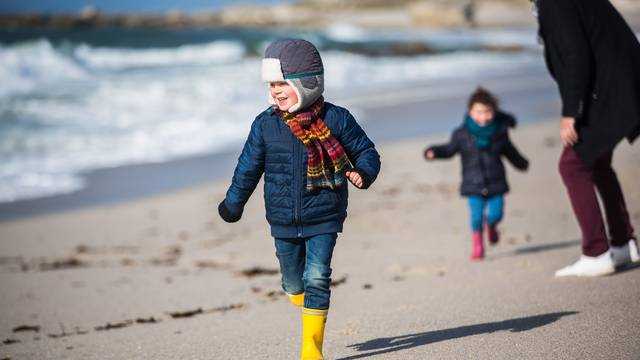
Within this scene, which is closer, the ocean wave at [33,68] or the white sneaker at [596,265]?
the white sneaker at [596,265]

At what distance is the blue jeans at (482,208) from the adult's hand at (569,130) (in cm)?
168

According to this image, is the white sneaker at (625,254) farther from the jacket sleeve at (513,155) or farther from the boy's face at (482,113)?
the boy's face at (482,113)

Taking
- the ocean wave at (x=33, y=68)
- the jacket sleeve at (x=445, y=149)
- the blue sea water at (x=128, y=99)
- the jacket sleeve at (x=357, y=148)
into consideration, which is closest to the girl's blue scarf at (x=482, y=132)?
the jacket sleeve at (x=445, y=149)

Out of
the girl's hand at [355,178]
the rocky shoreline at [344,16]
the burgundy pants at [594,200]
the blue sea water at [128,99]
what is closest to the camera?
the girl's hand at [355,178]

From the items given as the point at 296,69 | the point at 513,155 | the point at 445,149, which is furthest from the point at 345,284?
the point at 296,69

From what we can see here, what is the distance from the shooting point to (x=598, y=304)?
15.5 feet

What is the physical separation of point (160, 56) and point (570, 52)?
33870mm

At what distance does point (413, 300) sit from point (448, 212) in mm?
3315

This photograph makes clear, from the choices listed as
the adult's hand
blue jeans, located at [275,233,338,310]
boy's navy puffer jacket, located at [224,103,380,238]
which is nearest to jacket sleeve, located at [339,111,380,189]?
boy's navy puffer jacket, located at [224,103,380,238]

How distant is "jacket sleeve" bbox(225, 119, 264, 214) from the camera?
12.8 ft

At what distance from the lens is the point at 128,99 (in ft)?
66.3

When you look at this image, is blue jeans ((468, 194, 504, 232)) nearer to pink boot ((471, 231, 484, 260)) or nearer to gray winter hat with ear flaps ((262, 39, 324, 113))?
pink boot ((471, 231, 484, 260))

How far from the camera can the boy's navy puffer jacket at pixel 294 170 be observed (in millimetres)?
3846

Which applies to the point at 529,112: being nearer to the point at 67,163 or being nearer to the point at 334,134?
the point at 67,163
